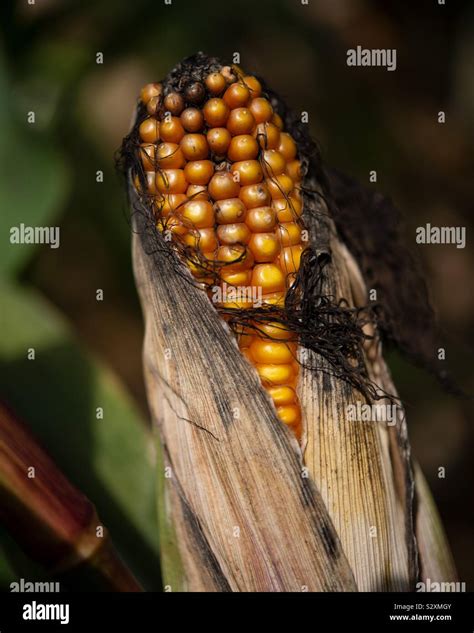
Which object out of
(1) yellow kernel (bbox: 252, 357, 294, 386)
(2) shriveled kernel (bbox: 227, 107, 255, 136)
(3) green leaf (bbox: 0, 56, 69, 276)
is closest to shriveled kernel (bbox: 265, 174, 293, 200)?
(2) shriveled kernel (bbox: 227, 107, 255, 136)

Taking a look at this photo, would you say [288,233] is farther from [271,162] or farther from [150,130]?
[150,130]

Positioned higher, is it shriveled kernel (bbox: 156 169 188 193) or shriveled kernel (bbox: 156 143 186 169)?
shriveled kernel (bbox: 156 143 186 169)

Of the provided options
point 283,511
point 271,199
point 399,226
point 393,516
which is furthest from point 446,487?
point 271,199

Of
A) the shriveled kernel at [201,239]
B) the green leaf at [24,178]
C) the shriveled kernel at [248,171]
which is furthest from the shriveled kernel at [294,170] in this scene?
the green leaf at [24,178]

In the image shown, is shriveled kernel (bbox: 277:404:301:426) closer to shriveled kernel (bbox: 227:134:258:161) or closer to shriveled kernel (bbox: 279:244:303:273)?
shriveled kernel (bbox: 279:244:303:273)

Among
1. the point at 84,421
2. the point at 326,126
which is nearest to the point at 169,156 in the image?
the point at 84,421

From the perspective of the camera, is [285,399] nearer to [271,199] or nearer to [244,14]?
[271,199]
